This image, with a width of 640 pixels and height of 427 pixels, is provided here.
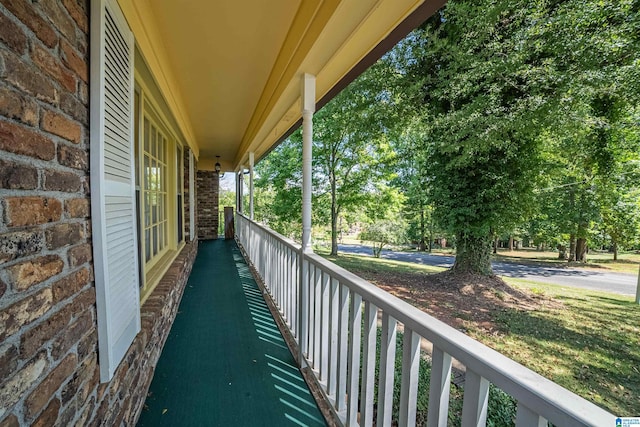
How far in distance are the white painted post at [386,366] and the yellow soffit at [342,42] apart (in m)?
1.46

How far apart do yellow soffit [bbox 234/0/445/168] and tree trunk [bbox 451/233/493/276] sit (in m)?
5.41

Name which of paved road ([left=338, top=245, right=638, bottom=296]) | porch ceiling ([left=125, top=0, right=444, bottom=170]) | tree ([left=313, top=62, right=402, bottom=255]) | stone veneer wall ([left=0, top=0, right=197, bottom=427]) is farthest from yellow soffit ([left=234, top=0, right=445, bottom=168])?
paved road ([left=338, top=245, right=638, bottom=296])

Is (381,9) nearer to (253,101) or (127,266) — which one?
(127,266)

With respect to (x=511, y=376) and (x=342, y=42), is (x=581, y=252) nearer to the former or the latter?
(x=342, y=42)

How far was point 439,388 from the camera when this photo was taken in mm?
917

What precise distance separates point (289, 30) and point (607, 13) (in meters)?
4.53

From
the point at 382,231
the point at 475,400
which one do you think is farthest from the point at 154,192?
the point at 382,231

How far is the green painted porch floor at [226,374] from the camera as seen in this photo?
1710mm

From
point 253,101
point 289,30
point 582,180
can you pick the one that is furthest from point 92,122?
point 582,180

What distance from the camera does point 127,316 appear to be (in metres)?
1.37

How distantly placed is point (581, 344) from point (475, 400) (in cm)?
468

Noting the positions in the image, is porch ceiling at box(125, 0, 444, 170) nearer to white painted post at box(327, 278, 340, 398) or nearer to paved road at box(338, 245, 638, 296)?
white painted post at box(327, 278, 340, 398)

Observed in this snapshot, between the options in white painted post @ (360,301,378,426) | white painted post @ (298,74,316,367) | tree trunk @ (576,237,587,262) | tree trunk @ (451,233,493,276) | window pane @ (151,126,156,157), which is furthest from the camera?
tree trunk @ (576,237,587,262)

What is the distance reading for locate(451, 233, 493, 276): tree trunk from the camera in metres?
6.36
